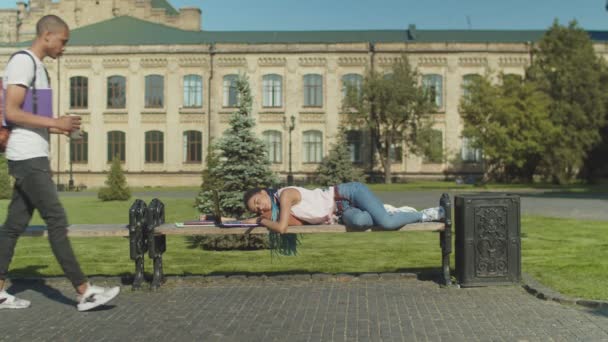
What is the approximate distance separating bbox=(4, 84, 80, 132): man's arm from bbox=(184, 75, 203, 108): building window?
4339cm

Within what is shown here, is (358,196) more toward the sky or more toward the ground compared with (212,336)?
more toward the sky

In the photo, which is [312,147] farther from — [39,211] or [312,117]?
[39,211]

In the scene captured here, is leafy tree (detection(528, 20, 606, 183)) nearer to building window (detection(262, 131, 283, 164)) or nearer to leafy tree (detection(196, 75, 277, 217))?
building window (detection(262, 131, 283, 164))

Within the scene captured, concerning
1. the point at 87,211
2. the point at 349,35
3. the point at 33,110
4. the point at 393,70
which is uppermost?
the point at 349,35

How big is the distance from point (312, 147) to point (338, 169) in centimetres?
1646

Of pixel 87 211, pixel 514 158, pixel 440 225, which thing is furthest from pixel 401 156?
pixel 440 225

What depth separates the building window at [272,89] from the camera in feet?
161

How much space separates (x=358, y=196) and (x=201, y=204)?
18.5ft

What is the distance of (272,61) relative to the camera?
160 feet

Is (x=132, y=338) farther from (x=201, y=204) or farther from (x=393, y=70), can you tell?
(x=393, y=70)

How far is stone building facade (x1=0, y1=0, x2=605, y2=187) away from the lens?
48.4 metres

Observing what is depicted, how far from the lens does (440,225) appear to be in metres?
7.51

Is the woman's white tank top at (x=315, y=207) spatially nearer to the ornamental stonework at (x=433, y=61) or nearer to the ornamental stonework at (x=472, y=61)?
the ornamental stonework at (x=433, y=61)

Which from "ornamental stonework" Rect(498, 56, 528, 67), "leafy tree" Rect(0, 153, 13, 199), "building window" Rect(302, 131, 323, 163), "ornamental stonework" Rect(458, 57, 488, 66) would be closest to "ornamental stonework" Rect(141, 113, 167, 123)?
"building window" Rect(302, 131, 323, 163)
